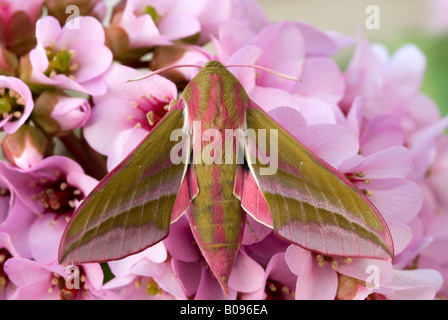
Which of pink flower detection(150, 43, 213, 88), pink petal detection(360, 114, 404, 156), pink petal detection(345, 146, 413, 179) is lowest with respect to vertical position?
pink petal detection(360, 114, 404, 156)

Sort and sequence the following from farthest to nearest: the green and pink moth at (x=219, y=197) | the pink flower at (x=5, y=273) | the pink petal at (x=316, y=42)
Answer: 1. the pink petal at (x=316, y=42)
2. the pink flower at (x=5, y=273)
3. the green and pink moth at (x=219, y=197)

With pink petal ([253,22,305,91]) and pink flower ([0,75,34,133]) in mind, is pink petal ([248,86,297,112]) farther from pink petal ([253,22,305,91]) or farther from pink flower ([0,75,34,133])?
pink flower ([0,75,34,133])

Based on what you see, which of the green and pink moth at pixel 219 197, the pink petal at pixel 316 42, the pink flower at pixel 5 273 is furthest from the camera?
the pink petal at pixel 316 42

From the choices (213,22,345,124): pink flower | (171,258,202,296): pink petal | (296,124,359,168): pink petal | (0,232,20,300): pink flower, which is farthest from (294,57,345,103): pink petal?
(0,232,20,300): pink flower

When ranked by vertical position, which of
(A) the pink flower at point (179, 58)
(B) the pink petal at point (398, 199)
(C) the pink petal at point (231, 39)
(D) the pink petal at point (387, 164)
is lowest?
(B) the pink petal at point (398, 199)

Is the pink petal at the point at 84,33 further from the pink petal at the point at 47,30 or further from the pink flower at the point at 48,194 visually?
the pink flower at the point at 48,194

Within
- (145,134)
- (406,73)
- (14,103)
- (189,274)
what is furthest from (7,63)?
(406,73)

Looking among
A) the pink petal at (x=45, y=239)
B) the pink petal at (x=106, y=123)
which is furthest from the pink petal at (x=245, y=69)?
the pink petal at (x=45, y=239)
